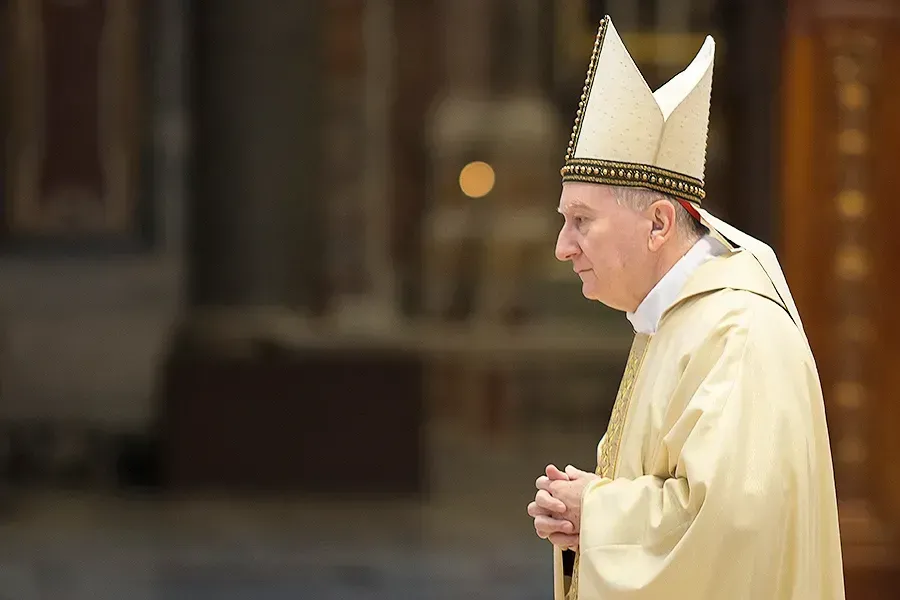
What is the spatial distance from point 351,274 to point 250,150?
56.3 inches

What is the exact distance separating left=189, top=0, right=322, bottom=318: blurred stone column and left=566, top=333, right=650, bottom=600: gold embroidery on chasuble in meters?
7.03

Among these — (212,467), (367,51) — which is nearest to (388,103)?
(367,51)

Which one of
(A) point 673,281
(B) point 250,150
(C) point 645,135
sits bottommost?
(A) point 673,281

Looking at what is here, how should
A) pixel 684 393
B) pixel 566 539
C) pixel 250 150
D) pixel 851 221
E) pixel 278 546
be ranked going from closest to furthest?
1. pixel 684 393
2. pixel 566 539
3. pixel 851 221
4. pixel 278 546
5. pixel 250 150

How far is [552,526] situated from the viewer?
215 centimetres

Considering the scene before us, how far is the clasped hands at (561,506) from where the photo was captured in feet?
7.00

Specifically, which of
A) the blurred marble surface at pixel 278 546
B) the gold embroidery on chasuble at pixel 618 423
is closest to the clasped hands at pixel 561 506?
the gold embroidery on chasuble at pixel 618 423

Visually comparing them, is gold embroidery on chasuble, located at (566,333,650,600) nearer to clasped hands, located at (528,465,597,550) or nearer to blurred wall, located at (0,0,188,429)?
clasped hands, located at (528,465,597,550)

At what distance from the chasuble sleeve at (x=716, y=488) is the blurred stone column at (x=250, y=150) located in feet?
24.2

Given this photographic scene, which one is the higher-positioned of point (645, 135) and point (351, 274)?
point (645, 135)

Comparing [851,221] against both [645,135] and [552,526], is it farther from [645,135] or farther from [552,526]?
[552,526]

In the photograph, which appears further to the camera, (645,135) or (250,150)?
(250,150)

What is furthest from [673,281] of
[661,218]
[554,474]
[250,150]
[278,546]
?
[250,150]

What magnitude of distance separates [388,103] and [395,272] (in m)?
1.45
